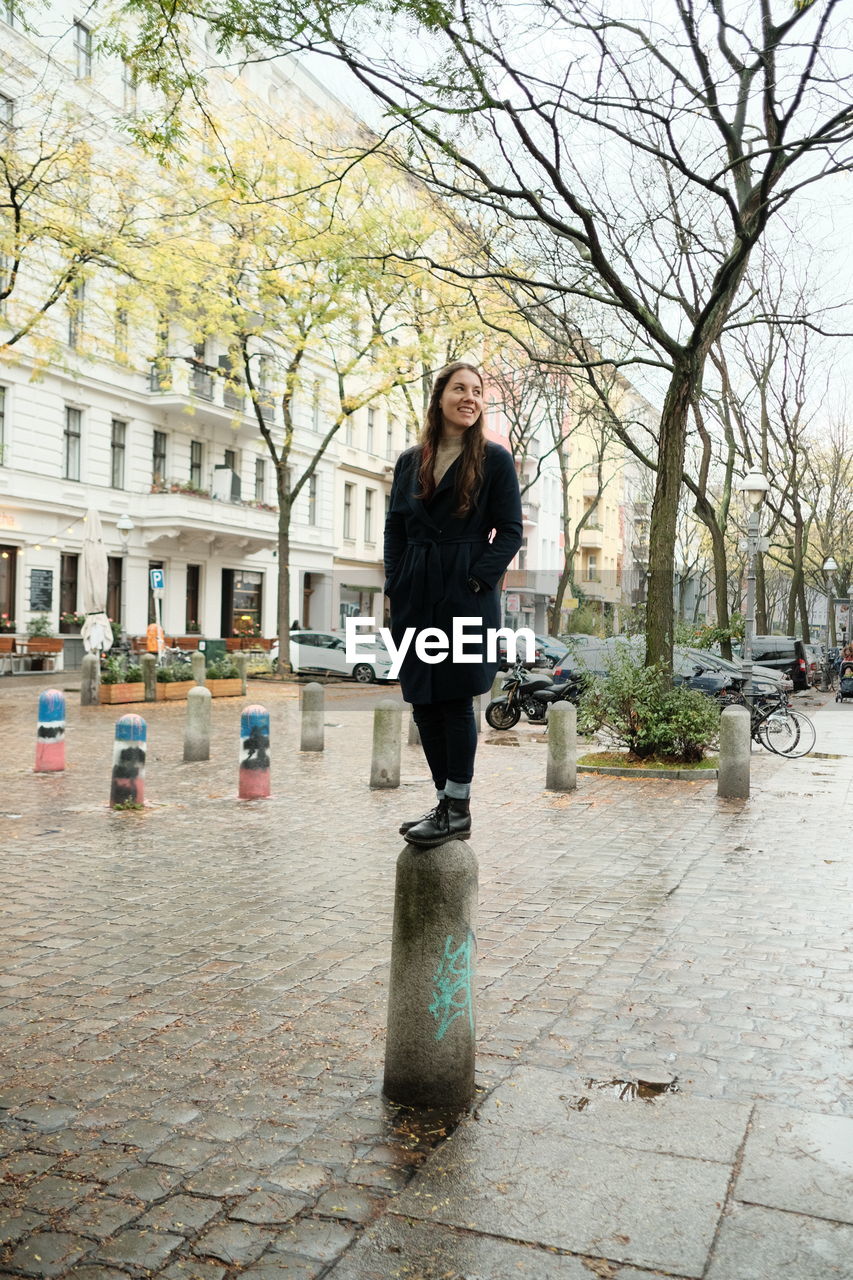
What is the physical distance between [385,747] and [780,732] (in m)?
6.73

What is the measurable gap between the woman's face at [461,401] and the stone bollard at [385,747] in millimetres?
8193

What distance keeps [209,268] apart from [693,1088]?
994 inches

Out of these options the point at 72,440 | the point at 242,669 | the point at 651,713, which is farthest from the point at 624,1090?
the point at 72,440

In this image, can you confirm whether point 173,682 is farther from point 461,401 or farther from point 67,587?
point 461,401

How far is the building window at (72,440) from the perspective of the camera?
33594 millimetres

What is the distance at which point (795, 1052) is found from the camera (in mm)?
4457

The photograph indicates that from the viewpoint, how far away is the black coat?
393cm

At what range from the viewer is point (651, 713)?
14.0 m

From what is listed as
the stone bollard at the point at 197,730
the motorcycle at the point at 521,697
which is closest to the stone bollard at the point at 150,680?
the motorcycle at the point at 521,697

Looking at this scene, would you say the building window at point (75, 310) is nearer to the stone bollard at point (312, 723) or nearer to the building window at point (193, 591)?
the stone bollard at point (312, 723)

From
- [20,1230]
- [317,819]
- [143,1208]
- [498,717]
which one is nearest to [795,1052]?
[143,1208]

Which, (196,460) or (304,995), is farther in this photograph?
(196,460)

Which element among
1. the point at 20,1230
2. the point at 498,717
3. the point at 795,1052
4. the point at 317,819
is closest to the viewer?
the point at 20,1230

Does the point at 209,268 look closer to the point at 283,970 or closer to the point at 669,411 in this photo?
the point at 669,411
